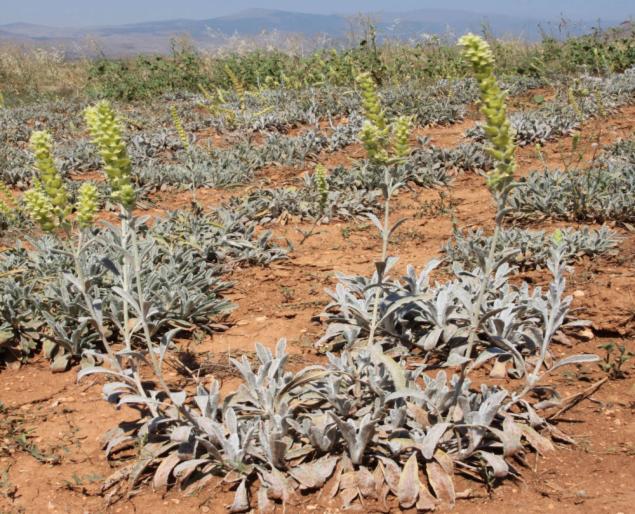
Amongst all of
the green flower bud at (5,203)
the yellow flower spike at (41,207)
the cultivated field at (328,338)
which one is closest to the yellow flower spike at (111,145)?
the cultivated field at (328,338)

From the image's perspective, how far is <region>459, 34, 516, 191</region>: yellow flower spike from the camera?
6.17 ft

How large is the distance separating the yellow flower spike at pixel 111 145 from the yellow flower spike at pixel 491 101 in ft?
3.95

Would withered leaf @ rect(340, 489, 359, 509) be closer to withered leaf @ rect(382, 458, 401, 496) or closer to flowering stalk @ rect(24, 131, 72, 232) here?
withered leaf @ rect(382, 458, 401, 496)

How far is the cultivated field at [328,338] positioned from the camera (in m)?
2.42

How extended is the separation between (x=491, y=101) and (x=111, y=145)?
1.29 metres

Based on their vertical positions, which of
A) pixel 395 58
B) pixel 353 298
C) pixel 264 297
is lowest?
pixel 264 297

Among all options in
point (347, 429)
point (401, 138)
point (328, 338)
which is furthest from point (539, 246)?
point (347, 429)

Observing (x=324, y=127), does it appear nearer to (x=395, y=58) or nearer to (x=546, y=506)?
(x=395, y=58)

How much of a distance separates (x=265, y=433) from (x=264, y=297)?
1.86m

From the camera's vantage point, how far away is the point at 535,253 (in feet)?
14.3

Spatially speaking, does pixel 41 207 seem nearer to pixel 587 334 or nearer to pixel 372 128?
pixel 372 128

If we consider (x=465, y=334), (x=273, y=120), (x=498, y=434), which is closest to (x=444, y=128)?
Answer: (x=273, y=120)

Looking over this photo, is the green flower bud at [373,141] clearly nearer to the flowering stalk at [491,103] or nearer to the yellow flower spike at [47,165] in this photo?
the flowering stalk at [491,103]

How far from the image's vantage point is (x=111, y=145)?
85.5 inches
